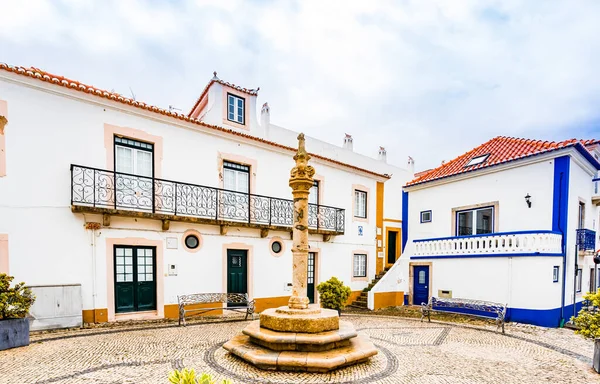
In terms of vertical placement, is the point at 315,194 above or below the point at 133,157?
below

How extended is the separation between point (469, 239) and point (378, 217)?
164 inches

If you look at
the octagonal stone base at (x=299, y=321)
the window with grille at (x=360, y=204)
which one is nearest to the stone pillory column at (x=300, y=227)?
the octagonal stone base at (x=299, y=321)

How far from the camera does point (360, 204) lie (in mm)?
14102

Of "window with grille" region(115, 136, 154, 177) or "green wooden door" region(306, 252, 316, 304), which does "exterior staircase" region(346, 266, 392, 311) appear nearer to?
"green wooden door" region(306, 252, 316, 304)

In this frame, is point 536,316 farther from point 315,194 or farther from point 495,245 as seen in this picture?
point 315,194

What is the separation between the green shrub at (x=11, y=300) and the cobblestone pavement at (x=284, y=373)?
66 cm

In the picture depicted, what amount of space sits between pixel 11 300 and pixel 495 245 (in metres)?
12.9

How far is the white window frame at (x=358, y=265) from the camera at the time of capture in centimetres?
1355

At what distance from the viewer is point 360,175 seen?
14.0 metres

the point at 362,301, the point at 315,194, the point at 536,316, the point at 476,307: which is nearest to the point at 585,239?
the point at 536,316

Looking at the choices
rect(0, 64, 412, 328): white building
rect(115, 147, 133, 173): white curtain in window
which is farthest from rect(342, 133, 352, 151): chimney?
rect(115, 147, 133, 173): white curtain in window

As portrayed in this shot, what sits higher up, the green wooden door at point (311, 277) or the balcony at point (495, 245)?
the balcony at point (495, 245)

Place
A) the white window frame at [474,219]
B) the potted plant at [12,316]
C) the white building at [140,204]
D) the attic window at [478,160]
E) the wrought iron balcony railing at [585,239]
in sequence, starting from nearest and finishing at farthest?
1. the potted plant at [12,316]
2. the white building at [140,204]
3. the wrought iron balcony railing at [585,239]
4. the white window frame at [474,219]
5. the attic window at [478,160]

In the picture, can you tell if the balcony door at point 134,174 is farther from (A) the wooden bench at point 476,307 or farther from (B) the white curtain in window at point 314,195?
(A) the wooden bench at point 476,307
